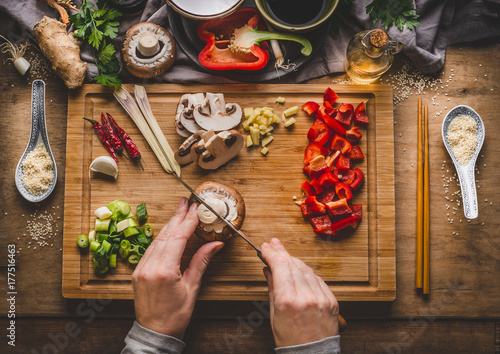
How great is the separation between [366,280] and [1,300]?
273cm

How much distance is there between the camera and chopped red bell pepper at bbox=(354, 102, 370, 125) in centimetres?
260

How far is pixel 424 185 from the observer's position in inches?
105

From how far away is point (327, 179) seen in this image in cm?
254

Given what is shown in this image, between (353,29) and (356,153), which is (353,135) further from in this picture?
(353,29)

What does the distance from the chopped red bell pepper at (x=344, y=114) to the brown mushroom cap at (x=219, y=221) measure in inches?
36.1

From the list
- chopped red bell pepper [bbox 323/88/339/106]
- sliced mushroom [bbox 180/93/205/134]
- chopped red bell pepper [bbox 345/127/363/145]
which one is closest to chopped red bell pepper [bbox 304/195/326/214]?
chopped red bell pepper [bbox 345/127/363/145]

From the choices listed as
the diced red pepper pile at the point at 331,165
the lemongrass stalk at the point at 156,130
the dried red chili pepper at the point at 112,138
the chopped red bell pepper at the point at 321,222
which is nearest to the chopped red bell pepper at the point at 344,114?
the diced red pepper pile at the point at 331,165

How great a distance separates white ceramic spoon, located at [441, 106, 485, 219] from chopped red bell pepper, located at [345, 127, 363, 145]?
2.08ft

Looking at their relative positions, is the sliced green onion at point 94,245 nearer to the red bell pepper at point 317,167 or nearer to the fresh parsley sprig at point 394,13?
the red bell pepper at point 317,167

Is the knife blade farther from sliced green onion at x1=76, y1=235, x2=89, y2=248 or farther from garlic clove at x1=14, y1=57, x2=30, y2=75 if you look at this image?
garlic clove at x1=14, y1=57, x2=30, y2=75

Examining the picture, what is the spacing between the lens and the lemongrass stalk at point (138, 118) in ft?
8.59

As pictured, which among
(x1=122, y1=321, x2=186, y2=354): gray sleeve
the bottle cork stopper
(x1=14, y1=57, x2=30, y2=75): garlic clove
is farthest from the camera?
(x1=14, y1=57, x2=30, y2=75): garlic clove

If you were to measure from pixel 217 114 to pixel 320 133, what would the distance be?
0.77 meters

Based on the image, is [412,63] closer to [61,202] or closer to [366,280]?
[366,280]
